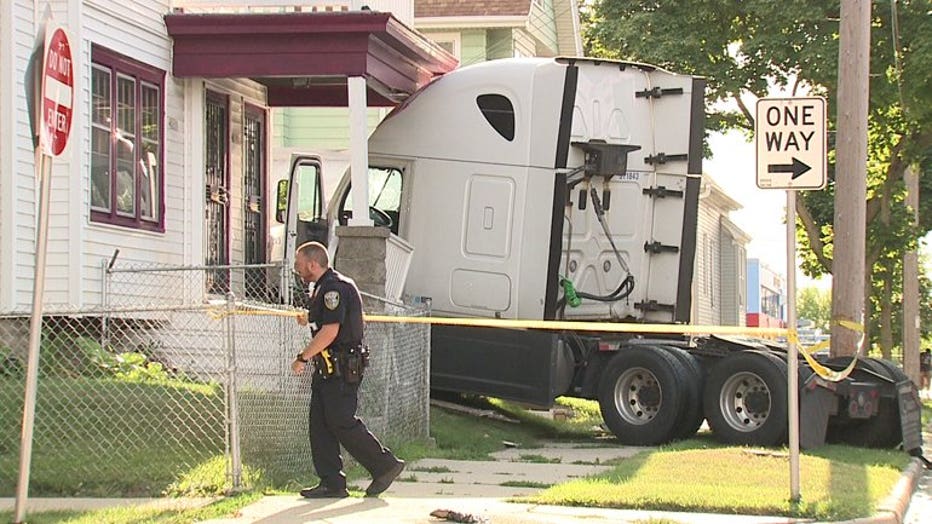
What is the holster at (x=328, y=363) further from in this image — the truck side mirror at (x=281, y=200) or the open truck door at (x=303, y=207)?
the truck side mirror at (x=281, y=200)

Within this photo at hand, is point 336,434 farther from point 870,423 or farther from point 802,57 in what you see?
point 802,57

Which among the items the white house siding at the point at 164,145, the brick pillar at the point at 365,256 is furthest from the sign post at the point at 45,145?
the white house siding at the point at 164,145

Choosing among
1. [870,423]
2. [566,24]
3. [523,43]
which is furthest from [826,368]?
[566,24]

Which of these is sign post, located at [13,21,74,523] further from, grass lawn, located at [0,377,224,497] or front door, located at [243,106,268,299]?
front door, located at [243,106,268,299]

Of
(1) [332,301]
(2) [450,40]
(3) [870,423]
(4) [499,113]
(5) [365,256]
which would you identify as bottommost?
(3) [870,423]

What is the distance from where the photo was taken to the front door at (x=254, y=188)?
62.8ft

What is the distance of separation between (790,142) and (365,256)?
541cm

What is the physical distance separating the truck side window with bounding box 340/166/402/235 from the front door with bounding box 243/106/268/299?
2427mm

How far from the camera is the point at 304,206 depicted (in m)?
18.0

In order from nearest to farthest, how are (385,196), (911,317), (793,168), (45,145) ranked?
(45,145) → (793,168) → (385,196) → (911,317)

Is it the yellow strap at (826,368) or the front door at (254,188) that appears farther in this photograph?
the front door at (254,188)

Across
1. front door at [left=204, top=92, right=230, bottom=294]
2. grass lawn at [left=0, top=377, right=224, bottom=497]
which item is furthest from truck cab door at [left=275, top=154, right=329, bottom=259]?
grass lawn at [left=0, top=377, right=224, bottom=497]

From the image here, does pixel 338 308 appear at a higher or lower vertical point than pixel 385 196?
lower

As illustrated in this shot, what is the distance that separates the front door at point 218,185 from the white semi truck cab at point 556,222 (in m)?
1.10
